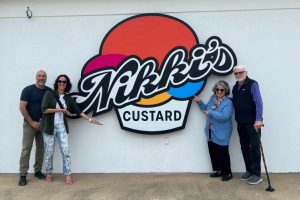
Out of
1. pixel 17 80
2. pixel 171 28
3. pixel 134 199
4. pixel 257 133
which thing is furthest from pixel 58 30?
pixel 257 133

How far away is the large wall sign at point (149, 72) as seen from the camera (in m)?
5.32

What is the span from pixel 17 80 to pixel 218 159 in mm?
3487

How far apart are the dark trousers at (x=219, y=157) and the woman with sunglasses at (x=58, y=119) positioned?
184 cm

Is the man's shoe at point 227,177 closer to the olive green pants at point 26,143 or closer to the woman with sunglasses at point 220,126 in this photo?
the woman with sunglasses at point 220,126

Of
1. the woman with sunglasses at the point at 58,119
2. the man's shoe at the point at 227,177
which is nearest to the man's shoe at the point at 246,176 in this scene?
the man's shoe at the point at 227,177

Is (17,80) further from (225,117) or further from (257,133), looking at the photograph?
(257,133)

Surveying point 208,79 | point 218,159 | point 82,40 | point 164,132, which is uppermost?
point 82,40

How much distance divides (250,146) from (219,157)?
0.49 meters

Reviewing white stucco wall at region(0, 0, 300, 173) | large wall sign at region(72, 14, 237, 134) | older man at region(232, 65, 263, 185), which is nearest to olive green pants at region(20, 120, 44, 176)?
white stucco wall at region(0, 0, 300, 173)

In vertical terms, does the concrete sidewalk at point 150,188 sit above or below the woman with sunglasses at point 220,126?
below

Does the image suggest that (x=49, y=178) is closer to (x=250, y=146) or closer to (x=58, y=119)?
(x=58, y=119)

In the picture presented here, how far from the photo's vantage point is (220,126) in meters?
4.98

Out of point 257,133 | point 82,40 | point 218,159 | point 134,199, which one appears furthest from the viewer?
point 82,40

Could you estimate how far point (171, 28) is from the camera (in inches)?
212
